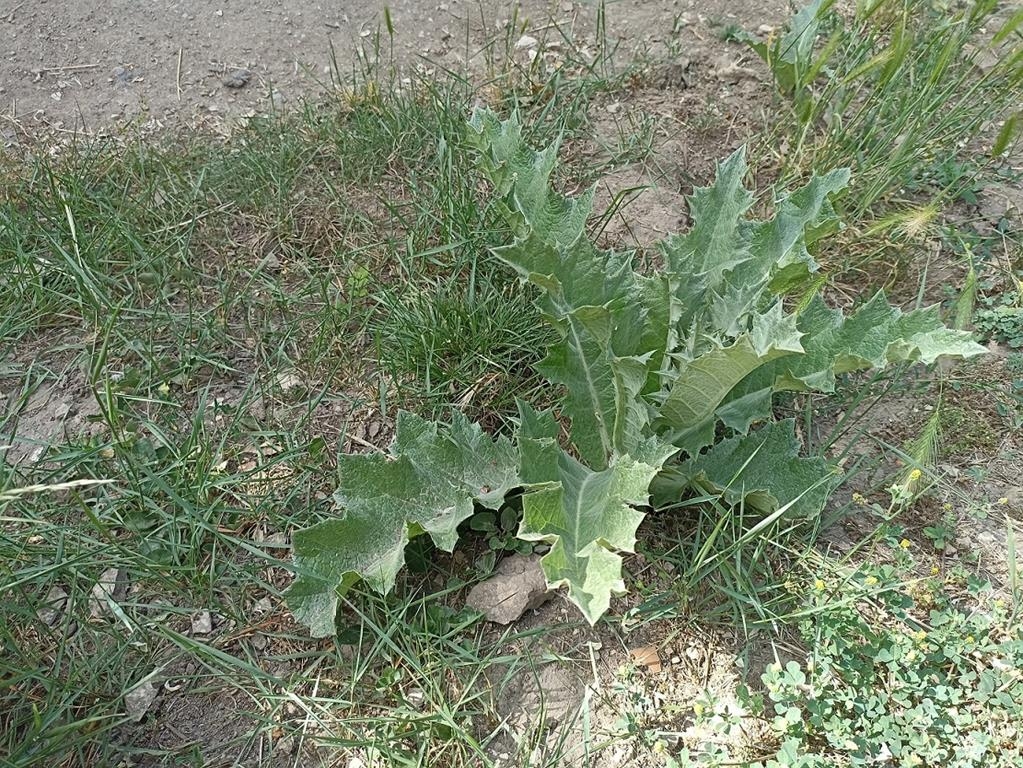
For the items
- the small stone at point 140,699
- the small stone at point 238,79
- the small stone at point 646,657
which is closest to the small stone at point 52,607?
the small stone at point 140,699

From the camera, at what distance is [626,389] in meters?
1.60

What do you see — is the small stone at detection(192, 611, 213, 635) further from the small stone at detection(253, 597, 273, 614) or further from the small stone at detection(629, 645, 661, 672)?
the small stone at detection(629, 645, 661, 672)

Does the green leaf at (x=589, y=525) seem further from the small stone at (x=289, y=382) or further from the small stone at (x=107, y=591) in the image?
the small stone at (x=107, y=591)

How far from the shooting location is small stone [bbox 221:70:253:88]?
2922 mm

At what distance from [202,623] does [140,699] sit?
0.18 m

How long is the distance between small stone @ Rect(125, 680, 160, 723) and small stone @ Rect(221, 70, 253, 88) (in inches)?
84.9

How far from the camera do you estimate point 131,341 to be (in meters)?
2.14

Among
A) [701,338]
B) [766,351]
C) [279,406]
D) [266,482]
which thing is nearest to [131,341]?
[279,406]

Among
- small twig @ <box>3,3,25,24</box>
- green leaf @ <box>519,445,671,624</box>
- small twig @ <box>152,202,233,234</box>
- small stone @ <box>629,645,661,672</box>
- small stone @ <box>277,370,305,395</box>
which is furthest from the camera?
small twig @ <box>3,3,25,24</box>

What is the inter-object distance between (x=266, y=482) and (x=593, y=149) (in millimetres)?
1523

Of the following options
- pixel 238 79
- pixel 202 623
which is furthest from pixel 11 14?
pixel 202 623

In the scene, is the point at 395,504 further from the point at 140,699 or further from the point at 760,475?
the point at 760,475

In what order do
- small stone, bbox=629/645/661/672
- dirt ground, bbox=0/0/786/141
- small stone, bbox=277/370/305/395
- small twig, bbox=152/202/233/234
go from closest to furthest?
small stone, bbox=629/645/661/672
small stone, bbox=277/370/305/395
small twig, bbox=152/202/233/234
dirt ground, bbox=0/0/786/141

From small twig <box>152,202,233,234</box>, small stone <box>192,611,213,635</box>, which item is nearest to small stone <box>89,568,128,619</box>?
small stone <box>192,611,213,635</box>
